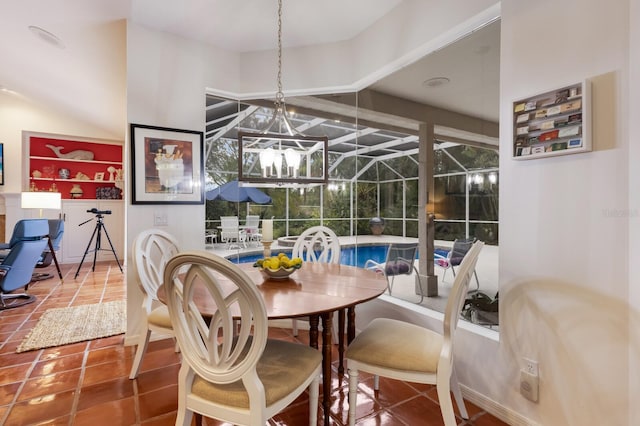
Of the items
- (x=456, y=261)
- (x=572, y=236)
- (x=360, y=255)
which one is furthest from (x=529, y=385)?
(x=360, y=255)

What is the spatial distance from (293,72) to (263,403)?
288 centimetres

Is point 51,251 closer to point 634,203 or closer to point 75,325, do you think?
point 75,325

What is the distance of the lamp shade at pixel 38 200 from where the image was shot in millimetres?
4496

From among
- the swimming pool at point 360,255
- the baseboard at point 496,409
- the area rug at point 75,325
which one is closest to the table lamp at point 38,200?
the area rug at point 75,325

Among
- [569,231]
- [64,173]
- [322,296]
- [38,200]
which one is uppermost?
[64,173]

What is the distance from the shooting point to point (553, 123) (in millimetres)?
1517

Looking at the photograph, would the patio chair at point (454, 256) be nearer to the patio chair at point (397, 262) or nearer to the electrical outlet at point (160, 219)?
the patio chair at point (397, 262)

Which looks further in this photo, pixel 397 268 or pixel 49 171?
pixel 49 171

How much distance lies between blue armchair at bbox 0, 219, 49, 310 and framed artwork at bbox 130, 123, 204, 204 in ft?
6.50

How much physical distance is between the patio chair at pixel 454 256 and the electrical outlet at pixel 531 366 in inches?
31.4

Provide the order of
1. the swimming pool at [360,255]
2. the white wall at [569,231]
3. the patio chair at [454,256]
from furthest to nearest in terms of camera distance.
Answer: the swimming pool at [360,255] < the patio chair at [454,256] < the white wall at [569,231]

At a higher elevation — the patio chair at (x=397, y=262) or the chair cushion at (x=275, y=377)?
the patio chair at (x=397, y=262)

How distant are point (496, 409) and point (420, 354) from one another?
2.39 ft

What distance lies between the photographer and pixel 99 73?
13.2ft
